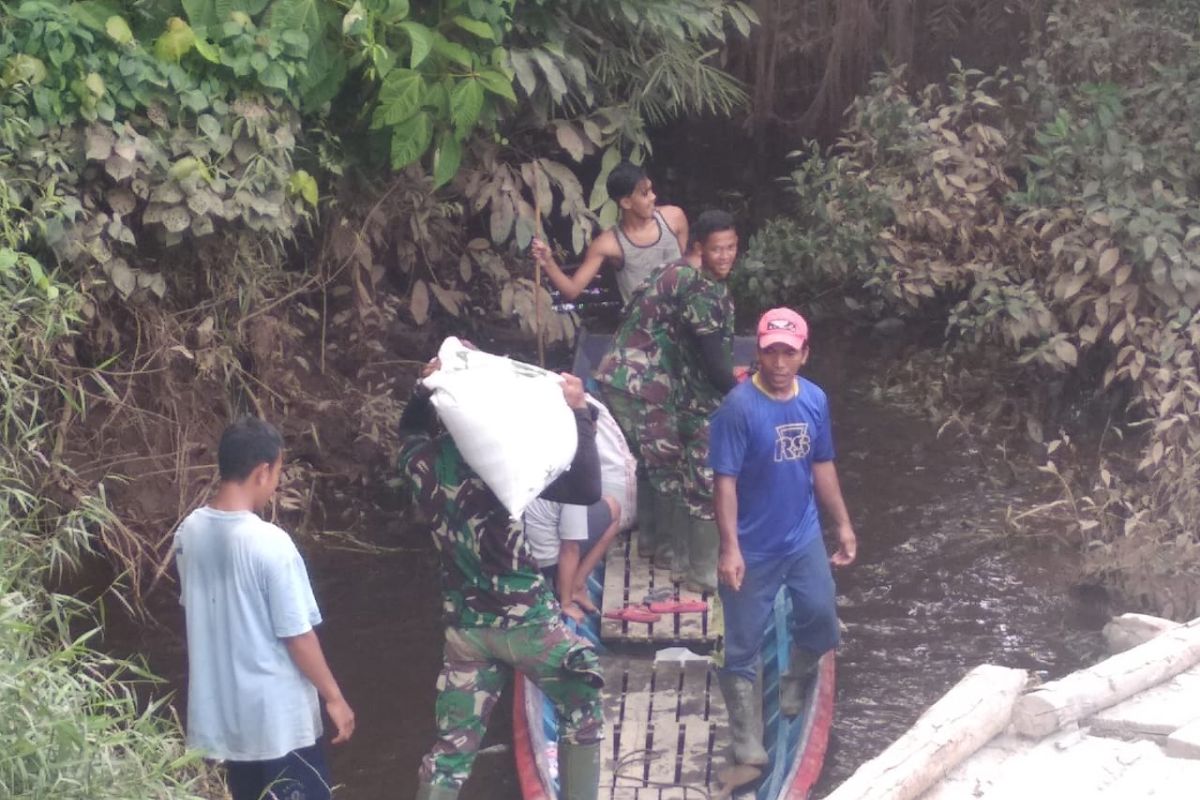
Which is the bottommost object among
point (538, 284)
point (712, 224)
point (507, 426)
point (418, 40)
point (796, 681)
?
point (796, 681)

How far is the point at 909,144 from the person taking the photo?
415 inches

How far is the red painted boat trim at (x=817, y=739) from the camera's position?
5.06m

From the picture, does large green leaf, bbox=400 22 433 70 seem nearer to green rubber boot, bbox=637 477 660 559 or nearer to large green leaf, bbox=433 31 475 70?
large green leaf, bbox=433 31 475 70

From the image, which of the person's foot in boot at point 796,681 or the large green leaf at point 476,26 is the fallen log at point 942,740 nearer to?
the person's foot in boot at point 796,681

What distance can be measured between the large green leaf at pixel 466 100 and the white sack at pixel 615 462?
5.46ft

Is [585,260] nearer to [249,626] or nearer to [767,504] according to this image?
[767,504]

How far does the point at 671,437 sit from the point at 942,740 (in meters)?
2.37

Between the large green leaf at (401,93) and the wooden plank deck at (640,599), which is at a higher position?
the large green leaf at (401,93)

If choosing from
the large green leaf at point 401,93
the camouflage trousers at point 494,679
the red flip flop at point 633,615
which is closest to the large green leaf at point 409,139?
the large green leaf at point 401,93

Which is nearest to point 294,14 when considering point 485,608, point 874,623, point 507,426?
point 507,426

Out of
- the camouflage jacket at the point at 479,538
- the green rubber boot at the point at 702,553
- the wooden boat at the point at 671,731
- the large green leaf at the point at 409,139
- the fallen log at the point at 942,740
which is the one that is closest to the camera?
the fallen log at the point at 942,740

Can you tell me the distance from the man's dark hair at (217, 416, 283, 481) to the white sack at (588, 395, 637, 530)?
7.54 ft

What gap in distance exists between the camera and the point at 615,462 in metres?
6.20

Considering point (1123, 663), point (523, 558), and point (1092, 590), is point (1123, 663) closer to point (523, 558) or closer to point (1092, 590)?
point (523, 558)
